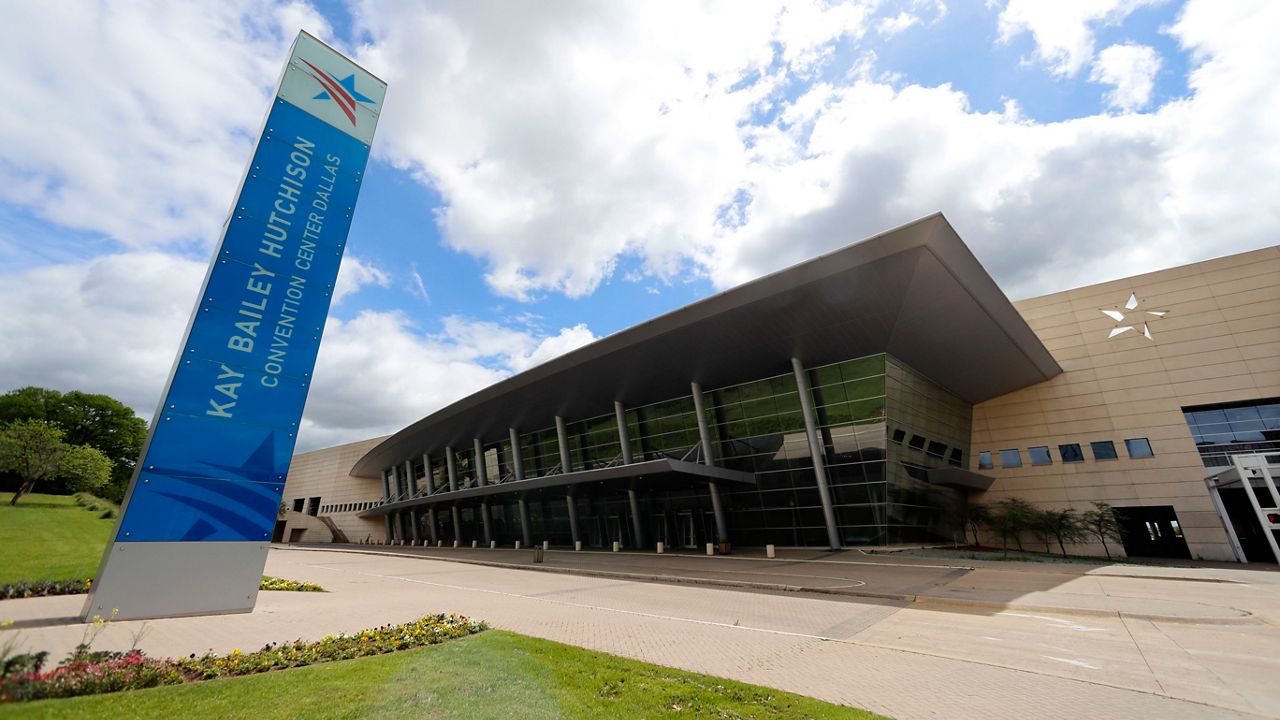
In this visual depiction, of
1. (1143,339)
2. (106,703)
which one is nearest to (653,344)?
(106,703)

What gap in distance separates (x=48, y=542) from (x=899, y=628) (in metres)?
26.3

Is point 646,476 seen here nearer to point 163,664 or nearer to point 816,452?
point 816,452

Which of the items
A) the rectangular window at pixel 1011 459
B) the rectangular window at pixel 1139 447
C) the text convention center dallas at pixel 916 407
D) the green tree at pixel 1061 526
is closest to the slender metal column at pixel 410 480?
the text convention center dallas at pixel 916 407

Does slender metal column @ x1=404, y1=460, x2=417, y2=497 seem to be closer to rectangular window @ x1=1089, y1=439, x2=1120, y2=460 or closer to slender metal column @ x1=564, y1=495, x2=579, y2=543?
slender metal column @ x1=564, y1=495, x2=579, y2=543

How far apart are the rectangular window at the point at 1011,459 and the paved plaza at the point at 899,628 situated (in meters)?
16.1

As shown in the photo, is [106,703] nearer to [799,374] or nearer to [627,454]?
[799,374]

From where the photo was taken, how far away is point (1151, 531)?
100ft

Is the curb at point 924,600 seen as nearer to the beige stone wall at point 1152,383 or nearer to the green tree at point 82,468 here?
the beige stone wall at point 1152,383

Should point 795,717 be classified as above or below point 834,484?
below

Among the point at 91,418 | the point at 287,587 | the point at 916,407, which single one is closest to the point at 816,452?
the point at 916,407

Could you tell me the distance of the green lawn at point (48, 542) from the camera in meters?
12.8

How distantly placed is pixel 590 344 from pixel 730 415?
35.1ft

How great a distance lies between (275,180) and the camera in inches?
433

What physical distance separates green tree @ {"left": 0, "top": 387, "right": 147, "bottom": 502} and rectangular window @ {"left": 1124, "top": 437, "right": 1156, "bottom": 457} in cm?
9885
